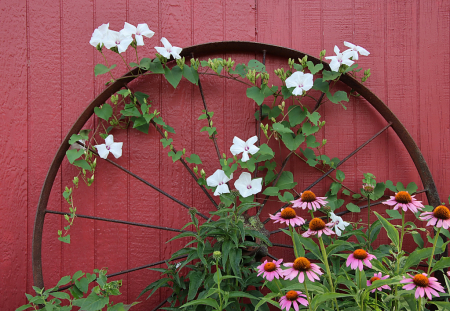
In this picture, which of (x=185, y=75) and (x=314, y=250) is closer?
(x=314, y=250)

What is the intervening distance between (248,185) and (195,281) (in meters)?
0.46

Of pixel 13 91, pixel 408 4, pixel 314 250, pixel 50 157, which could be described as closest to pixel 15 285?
pixel 50 157

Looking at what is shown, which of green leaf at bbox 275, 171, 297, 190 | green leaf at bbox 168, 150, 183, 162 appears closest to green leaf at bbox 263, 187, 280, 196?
green leaf at bbox 275, 171, 297, 190

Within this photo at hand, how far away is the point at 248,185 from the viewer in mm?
1371

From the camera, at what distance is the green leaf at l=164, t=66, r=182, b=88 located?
146 centimetres

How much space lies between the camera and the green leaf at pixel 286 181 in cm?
146

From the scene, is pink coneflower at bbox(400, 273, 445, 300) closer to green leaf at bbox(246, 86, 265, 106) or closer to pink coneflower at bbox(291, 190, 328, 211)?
pink coneflower at bbox(291, 190, 328, 211)

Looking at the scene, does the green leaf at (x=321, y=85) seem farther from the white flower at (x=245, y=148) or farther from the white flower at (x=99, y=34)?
the white flower at (x=99, y=34)

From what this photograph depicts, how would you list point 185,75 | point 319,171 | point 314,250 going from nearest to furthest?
point 314,250 → point 185,75 → point 319,171

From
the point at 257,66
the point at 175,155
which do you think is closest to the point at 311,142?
the point at 257,66

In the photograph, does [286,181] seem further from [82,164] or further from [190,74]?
[82,164]

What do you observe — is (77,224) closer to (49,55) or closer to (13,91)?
(13,91)

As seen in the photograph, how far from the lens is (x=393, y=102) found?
5.27 feet

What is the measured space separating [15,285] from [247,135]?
1.38 metres
